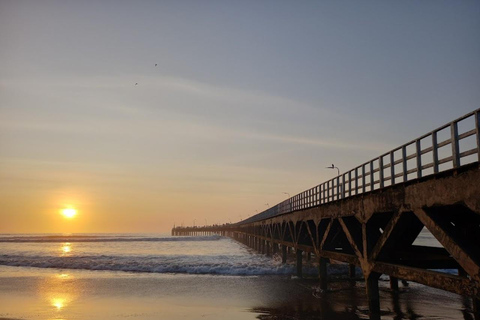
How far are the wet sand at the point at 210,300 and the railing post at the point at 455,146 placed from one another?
8825 mm

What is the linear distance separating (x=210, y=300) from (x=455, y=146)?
14.7 m

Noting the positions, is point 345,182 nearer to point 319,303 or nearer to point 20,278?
point 319,303

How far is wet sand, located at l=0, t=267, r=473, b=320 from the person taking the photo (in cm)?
1741

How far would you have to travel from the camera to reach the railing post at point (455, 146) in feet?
33.4

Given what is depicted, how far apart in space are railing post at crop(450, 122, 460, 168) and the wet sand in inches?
347

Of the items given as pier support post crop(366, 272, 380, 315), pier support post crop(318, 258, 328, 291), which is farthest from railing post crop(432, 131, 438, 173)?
pier support post crop(318, 258, 328, 291)

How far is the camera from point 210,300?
21141mm

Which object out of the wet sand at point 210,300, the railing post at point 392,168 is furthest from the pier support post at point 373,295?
the railing post at point 392,168

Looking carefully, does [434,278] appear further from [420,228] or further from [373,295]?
[373,295]

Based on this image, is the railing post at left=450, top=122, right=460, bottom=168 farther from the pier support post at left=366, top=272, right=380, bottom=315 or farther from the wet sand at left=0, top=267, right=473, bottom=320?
the wet sand at left=0, top=267, right=473, bottom=320

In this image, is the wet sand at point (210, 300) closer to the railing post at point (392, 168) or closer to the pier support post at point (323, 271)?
the pier support post at point (323, 271)

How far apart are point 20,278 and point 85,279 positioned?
5.40m

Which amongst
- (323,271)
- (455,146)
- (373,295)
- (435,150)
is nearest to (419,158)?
(435,150)

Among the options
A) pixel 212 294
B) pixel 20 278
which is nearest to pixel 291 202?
pixel 212 294
